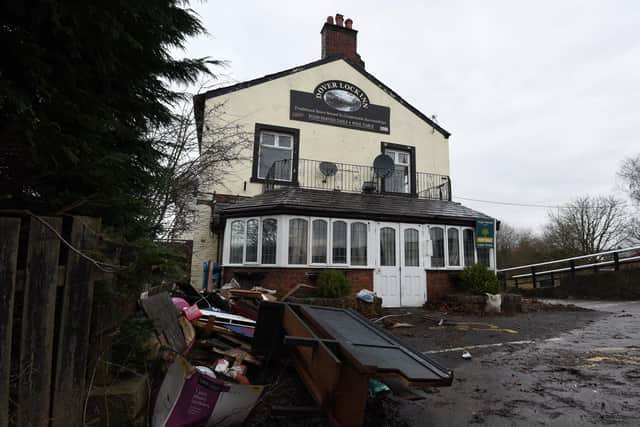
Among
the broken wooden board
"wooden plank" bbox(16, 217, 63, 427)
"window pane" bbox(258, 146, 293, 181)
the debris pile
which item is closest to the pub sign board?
"window pane" bbox(258, 146, 293, 181)

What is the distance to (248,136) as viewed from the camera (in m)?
11.5

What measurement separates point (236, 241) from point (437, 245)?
609 cm

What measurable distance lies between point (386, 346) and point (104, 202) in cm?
247

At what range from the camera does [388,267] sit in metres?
10.3

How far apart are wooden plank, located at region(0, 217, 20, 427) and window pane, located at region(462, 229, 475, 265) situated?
1114cm

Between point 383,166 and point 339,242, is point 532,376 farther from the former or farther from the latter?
point 383,166

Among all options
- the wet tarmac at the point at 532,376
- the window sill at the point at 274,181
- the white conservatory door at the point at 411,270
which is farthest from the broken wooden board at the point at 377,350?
the window sill at the point at 274,181

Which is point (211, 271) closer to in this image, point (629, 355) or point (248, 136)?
point (248, 136)

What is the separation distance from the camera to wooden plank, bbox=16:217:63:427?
1.81 metres

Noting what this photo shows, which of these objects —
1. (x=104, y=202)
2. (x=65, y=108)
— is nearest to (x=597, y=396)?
(x=104, y=202)

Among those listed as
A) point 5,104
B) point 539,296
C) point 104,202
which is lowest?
point 539,296

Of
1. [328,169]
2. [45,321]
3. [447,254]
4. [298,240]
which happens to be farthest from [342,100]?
[45,321]

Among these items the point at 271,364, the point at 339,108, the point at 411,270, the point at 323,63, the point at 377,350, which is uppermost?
the point at 323,63

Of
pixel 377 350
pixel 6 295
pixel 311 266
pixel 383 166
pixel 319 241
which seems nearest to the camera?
pixel 6 295
